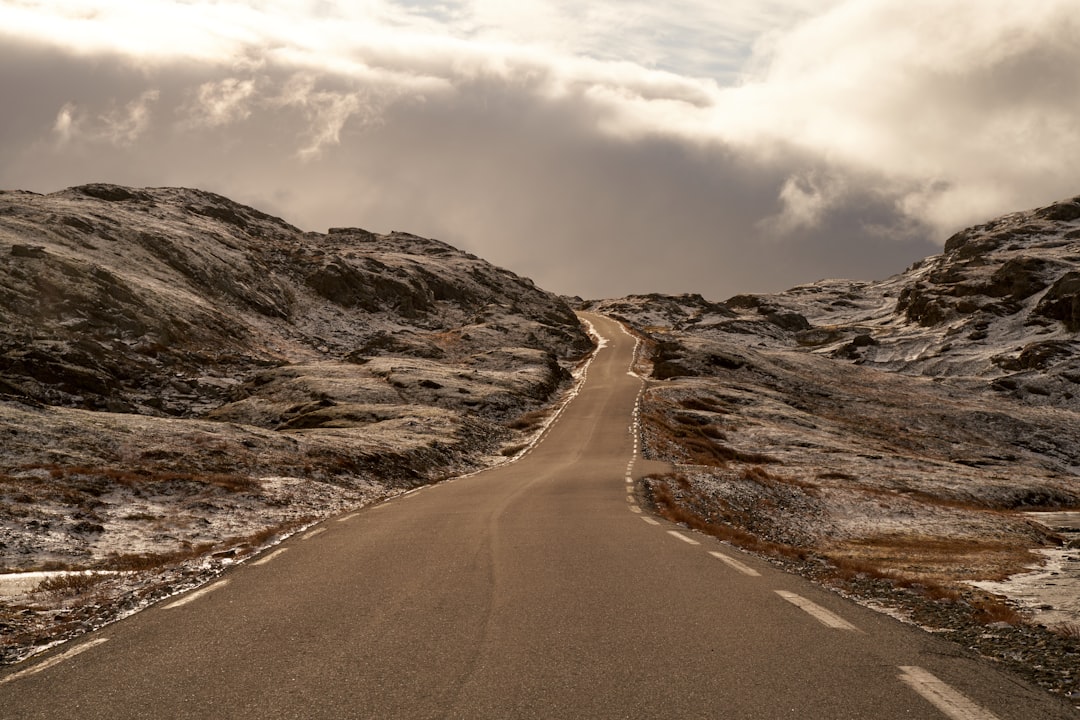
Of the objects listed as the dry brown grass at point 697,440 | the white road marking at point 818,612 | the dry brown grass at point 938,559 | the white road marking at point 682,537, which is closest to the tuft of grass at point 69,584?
the white road marking at point 818,612

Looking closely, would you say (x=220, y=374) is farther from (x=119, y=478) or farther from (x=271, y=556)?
(x=271, y=556)

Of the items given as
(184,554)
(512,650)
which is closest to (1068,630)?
(512,650)

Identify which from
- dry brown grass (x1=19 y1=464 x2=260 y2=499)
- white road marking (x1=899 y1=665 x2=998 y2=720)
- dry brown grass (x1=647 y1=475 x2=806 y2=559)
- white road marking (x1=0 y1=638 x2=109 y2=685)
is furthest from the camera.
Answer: dry brown grass (x1=19 y1=464 x2=260 y2=499)

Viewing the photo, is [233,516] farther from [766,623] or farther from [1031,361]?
[1031,361]

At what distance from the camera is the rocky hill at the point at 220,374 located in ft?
60.3

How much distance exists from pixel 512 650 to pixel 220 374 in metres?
65.6

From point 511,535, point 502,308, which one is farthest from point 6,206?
point 511,535

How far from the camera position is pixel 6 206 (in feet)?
295

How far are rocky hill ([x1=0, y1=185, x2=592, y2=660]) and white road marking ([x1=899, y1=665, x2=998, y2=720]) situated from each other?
38.5 feet

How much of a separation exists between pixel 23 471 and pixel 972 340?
15524 cm

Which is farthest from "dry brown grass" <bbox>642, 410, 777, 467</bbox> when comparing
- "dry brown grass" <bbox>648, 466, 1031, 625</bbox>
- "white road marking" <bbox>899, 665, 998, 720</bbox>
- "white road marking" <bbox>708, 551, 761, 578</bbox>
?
"white road marking" <bbox>899, 665, 998, 720</bbox>

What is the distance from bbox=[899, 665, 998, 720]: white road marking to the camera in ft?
17.1

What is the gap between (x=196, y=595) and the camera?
9.59 meters

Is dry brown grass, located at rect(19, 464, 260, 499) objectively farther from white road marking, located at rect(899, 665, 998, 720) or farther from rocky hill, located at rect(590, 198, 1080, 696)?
white road marking, located at rect(899, 665, 998, 720)
